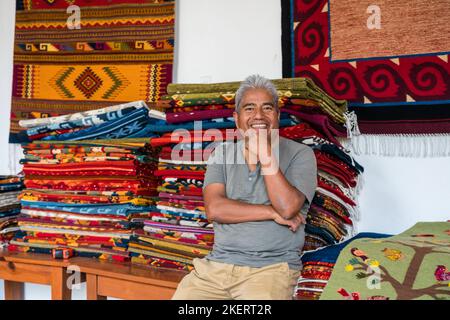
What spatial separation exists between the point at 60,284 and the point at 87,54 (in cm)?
121

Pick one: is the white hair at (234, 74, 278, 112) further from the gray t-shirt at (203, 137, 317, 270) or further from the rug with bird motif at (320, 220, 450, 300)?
the rug with bird motif at (320, 220, 450, 300)

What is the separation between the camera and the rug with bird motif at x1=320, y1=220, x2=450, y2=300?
5.24 ft

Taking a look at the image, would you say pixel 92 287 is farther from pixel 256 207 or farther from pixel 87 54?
pixel 87 54

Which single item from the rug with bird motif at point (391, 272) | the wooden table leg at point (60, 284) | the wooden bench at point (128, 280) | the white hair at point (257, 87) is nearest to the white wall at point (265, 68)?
the rug with bird motif at point (391, 272)

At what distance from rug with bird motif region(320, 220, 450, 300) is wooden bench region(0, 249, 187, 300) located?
0.62 m

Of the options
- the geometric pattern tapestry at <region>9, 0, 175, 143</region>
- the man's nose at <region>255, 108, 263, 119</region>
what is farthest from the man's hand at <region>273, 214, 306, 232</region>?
the geometric pattern tapestry at <region>9, 0, 175, 143</region>

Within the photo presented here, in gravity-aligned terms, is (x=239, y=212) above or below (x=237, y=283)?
above

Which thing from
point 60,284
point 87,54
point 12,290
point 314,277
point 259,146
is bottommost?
point 12,290

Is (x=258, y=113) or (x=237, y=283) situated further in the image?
(x=258, y=113)

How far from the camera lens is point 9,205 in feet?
8.98

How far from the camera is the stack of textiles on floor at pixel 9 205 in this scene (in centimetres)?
264

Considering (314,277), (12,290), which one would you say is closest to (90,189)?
(12,290)

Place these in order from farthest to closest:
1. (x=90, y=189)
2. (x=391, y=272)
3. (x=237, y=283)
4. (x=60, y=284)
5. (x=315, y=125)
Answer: (x=90, y=189) < (x=60, y=284) < (x=315, y=125) < (x=237, y=283) < (x=391, y=272)
